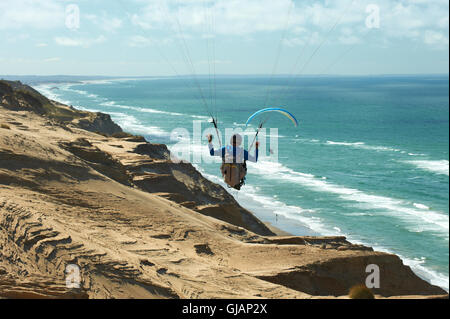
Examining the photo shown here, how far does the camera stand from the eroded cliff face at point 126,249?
9578 millimetres

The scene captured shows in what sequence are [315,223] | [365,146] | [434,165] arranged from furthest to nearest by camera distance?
[365,146] → [434,165] → [315,223]

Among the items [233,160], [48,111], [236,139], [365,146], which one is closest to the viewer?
[236,139]

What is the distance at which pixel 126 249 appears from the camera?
39.5ft

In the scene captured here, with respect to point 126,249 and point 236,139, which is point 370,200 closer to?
point 236,139

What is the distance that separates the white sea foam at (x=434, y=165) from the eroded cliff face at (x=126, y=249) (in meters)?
38.7

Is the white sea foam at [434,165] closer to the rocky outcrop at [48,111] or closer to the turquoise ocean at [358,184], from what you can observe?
the turquoise ocean at [358,184]

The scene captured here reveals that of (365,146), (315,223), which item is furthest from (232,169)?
(365,146)

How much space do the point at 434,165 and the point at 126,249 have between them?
52501 mm

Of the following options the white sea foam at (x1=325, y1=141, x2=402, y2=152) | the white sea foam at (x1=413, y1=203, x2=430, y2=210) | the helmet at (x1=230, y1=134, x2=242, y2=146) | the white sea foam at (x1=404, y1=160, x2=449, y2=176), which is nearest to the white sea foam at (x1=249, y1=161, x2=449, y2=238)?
the white sea foam at (x1=413, y1=203, x2=430, y2=210)

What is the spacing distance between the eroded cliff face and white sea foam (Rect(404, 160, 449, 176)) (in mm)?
38737

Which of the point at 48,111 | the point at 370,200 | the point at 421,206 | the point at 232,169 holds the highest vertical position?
the point at 48,111

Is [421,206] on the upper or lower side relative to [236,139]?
lower
